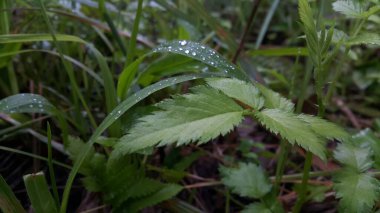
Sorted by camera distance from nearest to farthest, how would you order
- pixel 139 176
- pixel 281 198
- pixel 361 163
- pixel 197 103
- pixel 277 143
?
1. pixel 197 103
2. pixel 361 163
3. pixel 139 176
4. pixel 281 198
5. pixel 277 143

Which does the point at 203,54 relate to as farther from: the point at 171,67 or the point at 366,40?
the point at 366,40

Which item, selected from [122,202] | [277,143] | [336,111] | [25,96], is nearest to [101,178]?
[122,202]

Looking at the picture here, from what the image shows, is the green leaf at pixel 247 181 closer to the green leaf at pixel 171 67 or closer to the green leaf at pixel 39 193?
the green leaf at pixel 171 67

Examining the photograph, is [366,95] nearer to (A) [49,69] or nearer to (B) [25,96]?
(A) [49,69]

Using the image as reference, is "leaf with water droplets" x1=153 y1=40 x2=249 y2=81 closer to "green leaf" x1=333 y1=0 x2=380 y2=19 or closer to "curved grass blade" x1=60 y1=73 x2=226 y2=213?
"curved grass blade" x1=60 y1=73 x2=226 y2=213

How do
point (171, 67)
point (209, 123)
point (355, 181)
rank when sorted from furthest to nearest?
point (171, 67) → point (355, 181) → point (209, 123)

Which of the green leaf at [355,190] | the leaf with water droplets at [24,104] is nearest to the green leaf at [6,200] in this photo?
the leaf with water droplets at [24,104]

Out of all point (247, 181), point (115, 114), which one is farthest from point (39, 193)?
point (247, 181)

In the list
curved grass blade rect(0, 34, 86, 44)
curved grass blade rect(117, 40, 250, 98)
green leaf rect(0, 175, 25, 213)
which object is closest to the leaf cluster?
curved grass blade rect(117, 40, 250, 98)
